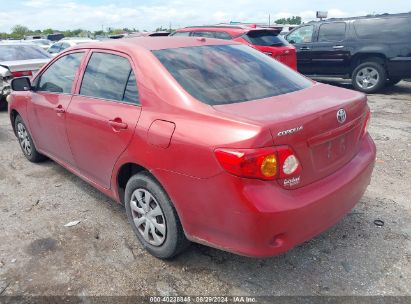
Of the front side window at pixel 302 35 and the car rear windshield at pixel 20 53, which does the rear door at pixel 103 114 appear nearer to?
the car rear windshield at pixel 20 53

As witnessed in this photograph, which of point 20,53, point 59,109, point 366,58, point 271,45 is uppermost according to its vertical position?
point 20,53

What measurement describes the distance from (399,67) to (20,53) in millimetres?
8618

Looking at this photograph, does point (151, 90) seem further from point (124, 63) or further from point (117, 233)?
point (117, 233)

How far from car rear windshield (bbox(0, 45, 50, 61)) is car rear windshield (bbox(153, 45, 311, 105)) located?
22.8 ft

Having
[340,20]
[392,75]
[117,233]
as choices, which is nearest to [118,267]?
[117,233]

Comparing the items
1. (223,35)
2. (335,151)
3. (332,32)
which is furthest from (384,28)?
(335,151)

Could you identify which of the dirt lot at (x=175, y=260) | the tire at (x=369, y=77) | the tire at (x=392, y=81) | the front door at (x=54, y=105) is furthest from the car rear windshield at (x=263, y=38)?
the front door at (x=54, y=105)

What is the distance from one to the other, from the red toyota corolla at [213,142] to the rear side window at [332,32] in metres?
7.09

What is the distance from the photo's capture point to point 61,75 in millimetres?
3854

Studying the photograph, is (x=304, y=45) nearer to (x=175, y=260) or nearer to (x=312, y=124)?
(x=312, y=124)

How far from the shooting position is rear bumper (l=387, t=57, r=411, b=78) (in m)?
8.48

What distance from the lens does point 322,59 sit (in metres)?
9.98

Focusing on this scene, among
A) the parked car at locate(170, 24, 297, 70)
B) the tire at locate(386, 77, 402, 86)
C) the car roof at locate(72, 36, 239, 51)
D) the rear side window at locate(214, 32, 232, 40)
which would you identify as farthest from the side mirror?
the tire at locate(386, 77, 402, 86)

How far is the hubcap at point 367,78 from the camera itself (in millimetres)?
9195
